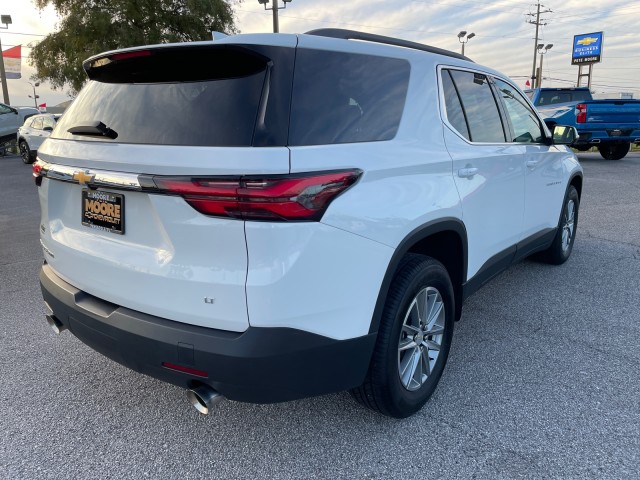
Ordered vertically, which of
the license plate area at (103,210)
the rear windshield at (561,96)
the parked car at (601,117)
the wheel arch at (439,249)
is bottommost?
the wheel arch at (439,249)

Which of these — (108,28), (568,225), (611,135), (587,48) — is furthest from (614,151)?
(587,48)

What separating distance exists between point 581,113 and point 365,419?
12.7m

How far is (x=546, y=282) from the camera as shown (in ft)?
15.7

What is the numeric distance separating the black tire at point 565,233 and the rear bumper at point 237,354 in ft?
11.5

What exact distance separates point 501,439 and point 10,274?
4.77 metres

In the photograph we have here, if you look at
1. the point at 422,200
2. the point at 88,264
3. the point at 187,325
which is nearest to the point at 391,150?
the point at 422,200

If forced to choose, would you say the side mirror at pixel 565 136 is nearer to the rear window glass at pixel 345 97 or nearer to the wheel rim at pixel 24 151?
the rear window glass at pixel 345 97

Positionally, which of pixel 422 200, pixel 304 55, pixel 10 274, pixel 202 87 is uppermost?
pixel 304 55

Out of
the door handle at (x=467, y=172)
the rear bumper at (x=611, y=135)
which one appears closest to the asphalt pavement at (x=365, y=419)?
the door handle at (x=467, y=172)

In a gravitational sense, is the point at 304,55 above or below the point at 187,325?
above

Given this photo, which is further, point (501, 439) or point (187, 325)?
point (501, 439)

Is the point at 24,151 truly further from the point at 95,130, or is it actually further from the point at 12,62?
the point at 95,130

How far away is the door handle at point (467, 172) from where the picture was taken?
2.88m

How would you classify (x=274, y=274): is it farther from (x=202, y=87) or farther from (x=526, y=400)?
(x=526, y=400)
